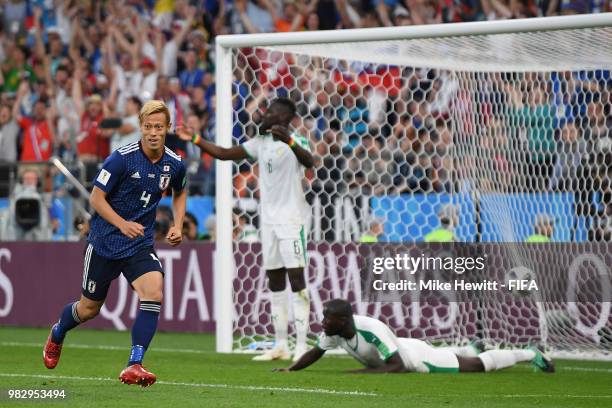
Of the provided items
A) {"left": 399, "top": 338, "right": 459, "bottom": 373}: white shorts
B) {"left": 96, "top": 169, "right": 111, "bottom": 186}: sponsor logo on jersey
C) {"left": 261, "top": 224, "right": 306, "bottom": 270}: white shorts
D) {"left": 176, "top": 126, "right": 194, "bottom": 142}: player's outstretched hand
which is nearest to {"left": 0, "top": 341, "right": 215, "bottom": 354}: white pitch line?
{"left": 261, "top": 224, "right": 306, "bottom": 270}: white shorts

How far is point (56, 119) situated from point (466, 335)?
945 cm

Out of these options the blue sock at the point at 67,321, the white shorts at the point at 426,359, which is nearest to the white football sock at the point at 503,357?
the white shorts at the point at 426,359

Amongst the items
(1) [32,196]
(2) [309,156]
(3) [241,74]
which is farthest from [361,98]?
(1) [32,196]

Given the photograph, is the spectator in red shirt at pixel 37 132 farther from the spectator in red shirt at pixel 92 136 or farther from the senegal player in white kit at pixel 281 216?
the senegal player in white kit at pixel 281 216

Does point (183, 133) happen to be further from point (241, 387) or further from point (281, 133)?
point (241, 387)

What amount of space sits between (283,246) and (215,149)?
1044 mm

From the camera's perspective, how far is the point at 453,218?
40.5 ft

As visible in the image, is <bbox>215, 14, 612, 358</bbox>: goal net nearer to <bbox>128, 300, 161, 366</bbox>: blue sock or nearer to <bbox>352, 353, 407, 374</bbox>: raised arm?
<bbox>352, 353, 407, 374</bbox>: raised arm

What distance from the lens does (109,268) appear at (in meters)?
8.26

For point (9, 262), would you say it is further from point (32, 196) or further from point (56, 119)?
point (56, 119)

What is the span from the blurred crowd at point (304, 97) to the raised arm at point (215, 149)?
1.29 m

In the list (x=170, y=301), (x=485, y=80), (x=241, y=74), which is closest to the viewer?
(x=485, y=80)

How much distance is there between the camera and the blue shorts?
8117 mm

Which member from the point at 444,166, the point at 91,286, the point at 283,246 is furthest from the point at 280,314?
the point at 91,286
